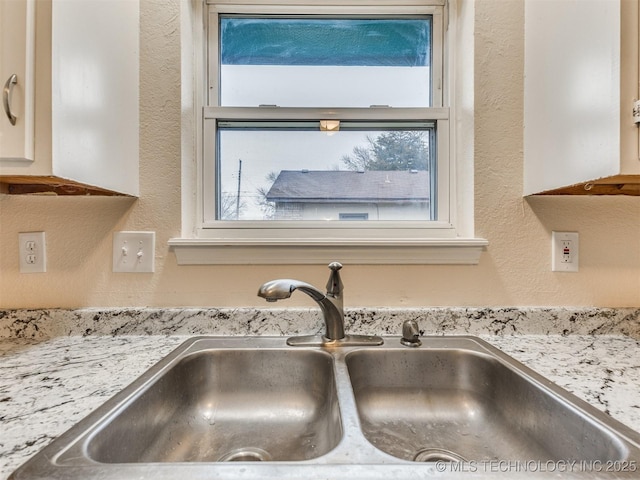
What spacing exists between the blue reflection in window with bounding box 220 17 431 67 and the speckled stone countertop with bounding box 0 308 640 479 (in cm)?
87

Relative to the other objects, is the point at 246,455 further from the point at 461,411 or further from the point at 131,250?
the point at 131,250

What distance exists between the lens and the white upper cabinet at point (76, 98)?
2.06ft

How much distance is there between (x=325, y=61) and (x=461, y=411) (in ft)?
3.81

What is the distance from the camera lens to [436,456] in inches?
26.6

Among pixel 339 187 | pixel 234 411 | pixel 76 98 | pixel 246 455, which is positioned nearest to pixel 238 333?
pixel 234 411

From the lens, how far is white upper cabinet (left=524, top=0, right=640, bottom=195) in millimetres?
638

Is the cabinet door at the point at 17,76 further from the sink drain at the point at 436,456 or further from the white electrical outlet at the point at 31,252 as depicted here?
the sink drain at the point at 436,456

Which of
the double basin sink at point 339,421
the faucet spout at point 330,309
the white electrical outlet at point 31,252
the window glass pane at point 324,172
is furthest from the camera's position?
the window glass pane at point 324,172

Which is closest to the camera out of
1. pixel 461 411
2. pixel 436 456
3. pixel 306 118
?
pixel 436 456

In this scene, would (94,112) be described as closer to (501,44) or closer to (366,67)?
(366,67)

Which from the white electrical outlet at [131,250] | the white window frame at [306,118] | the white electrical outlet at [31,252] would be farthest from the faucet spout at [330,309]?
the white electrical outlet at [31,252]

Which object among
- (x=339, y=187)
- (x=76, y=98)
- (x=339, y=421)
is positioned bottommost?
(x=339, y=421)

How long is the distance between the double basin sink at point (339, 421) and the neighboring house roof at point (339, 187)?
0.47 meters

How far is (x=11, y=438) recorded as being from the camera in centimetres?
47
